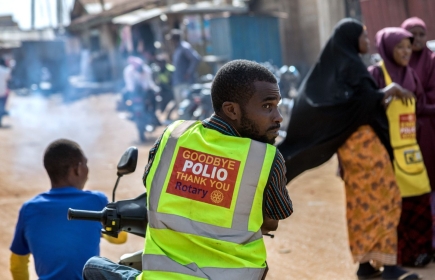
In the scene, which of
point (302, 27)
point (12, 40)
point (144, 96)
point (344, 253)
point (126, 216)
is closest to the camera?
point (126, 216)

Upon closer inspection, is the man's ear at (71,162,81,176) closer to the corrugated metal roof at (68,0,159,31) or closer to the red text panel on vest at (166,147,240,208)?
the red text panel on vest at (166,147,240,208)

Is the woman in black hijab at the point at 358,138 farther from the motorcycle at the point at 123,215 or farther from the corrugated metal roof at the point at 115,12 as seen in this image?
the corrugated metal roof at the point at 115,12

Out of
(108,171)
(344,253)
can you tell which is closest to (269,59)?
(108,171)

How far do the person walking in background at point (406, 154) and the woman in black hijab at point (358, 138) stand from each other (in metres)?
0.10

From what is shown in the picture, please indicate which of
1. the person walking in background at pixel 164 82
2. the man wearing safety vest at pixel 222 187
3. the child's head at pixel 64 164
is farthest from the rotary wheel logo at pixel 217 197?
the person walking in background at pixel 164 82

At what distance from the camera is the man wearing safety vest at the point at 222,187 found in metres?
2.41

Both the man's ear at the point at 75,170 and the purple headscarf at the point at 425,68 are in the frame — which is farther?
the purple headscarf at the point at 425,68

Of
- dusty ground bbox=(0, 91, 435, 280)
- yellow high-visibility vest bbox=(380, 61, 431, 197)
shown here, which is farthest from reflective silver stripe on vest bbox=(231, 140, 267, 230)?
dusty ground bbox=(0, 91, 435, 280)

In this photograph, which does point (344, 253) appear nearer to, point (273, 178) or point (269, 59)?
point (273, 178)

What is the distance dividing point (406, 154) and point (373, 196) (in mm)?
424

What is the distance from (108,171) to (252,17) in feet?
28.2

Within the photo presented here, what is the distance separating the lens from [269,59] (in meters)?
18.3

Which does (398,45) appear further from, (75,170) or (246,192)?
(246,192)

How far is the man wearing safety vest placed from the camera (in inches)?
94.9
